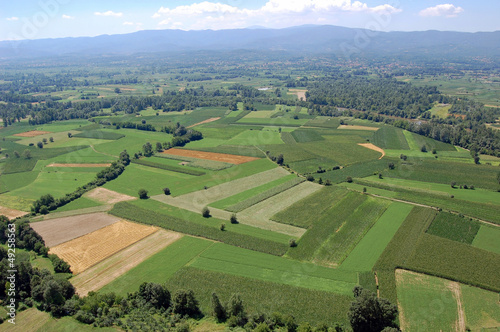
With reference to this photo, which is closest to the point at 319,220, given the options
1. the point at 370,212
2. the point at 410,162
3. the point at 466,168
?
the point at 370,212

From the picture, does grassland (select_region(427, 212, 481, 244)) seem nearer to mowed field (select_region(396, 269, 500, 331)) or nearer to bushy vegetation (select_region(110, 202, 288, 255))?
mowed field (select_region(396, 269, 500, 331))

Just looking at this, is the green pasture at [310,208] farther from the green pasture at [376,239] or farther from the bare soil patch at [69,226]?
the bare soil patch at [69,226]

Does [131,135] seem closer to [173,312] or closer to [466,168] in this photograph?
[173,312]

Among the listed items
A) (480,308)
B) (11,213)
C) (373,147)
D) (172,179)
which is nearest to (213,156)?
(172,179)

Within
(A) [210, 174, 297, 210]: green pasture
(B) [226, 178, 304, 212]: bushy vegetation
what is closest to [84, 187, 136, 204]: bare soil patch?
(A) [210, 174, 297, 210]: green pasture

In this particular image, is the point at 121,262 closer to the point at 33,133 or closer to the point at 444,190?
the point at 444,190

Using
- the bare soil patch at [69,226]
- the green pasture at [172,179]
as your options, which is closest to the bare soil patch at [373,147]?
the green pasture at [172,179]

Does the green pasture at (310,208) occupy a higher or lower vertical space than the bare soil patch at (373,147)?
lower
